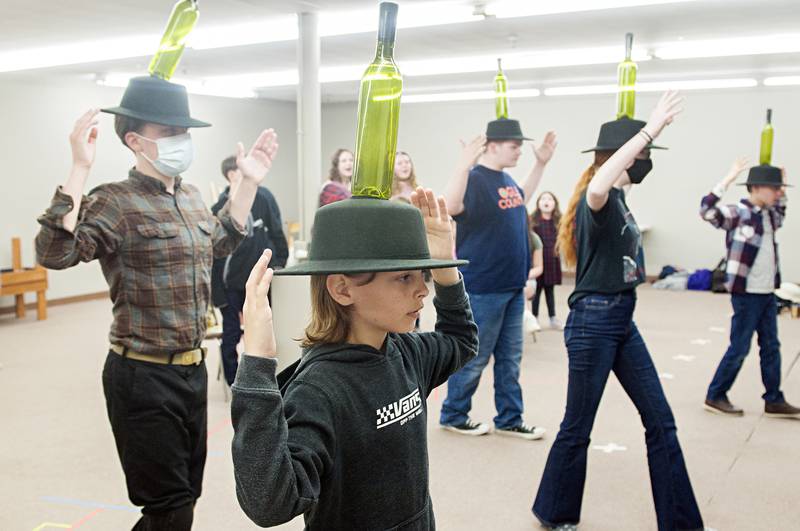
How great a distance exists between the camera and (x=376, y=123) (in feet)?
5.30

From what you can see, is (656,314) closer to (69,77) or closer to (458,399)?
(458,399)

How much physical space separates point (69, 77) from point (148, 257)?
9.50 meters

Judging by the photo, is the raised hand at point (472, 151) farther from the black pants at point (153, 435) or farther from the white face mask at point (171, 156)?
the black pants at point (153, 435)

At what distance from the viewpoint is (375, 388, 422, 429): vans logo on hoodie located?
1546 millimetres

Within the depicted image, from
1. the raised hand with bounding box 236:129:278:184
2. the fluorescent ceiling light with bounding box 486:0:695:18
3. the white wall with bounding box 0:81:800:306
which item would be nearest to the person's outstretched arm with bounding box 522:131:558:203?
the raised hand with bounding box 236:129:278:184

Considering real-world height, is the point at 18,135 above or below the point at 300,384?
above

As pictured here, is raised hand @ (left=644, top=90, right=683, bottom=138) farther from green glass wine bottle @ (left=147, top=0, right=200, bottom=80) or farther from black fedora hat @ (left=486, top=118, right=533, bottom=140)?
green glass wine bottle @ (left=147, top=0, right=200, bottom=80)

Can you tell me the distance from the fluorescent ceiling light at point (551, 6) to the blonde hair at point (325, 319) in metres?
5.34

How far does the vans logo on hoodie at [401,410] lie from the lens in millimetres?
1546

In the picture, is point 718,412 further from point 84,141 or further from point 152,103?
point 84,141

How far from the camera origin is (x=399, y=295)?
5.15ft

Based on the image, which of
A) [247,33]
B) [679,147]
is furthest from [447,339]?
[679,147]

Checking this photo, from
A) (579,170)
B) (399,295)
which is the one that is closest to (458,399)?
(399,295)

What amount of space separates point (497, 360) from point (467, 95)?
947cm
